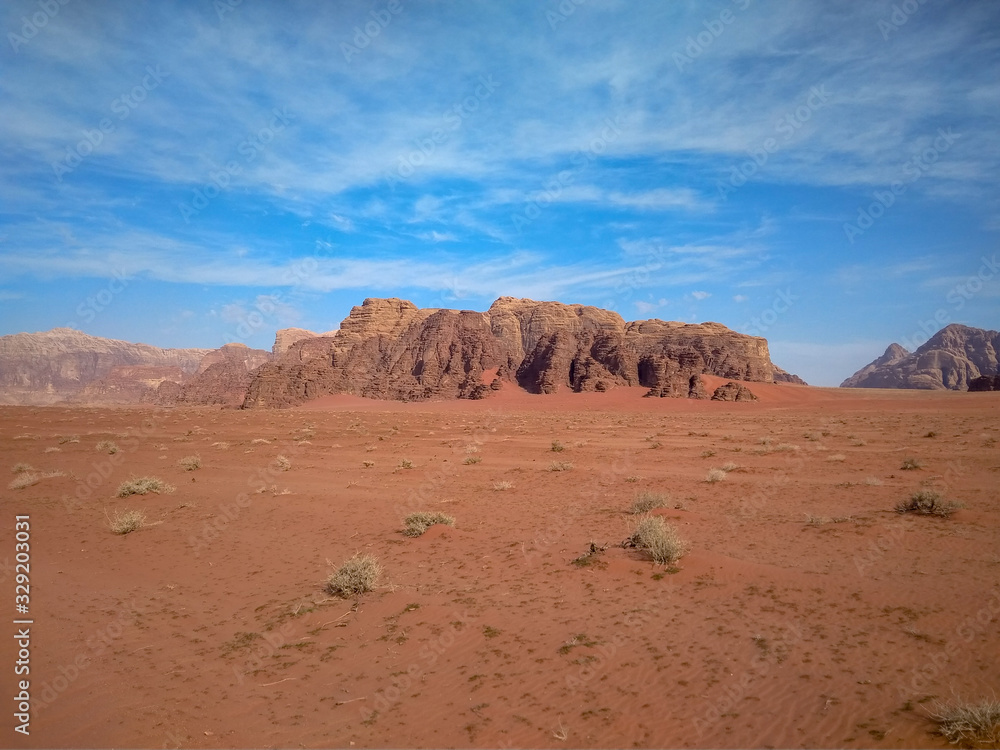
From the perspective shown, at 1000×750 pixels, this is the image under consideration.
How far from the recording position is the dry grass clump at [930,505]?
35.5 feet

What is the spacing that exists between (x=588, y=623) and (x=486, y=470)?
14007 mm

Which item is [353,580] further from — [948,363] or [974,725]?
[948,363]

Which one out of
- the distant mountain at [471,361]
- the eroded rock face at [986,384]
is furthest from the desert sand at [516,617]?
the eroded rock face at [986,384]

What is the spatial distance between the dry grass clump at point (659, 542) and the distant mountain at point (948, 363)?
15700cm

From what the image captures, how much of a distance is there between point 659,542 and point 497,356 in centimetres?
8797

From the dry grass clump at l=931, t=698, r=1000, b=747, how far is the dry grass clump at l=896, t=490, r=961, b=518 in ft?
28.5

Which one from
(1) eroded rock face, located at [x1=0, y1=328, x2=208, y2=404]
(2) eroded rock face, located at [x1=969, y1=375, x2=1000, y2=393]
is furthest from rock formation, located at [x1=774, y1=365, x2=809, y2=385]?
(1) eroded rock face, located at [x1=0, y1=328, x2=208, y2=404]

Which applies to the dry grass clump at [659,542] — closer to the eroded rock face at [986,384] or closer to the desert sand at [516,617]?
the desert sand at [516,617]

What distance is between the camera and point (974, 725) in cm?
385

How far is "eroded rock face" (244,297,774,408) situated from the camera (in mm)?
78000

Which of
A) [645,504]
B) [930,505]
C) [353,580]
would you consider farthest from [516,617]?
[930,505]

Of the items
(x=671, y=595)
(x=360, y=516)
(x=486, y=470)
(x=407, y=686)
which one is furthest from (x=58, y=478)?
(x=671, y=595)

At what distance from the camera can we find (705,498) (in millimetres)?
14070

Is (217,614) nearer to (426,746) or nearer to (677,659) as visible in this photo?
(426,746)
